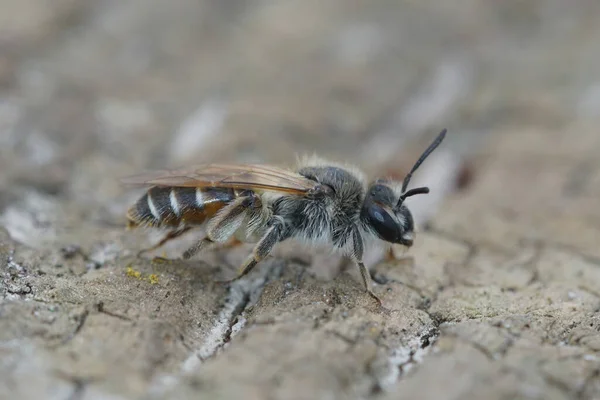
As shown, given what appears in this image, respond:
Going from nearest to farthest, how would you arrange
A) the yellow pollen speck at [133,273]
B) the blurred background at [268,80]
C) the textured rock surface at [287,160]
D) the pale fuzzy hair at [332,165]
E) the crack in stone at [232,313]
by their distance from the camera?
1. the textured rock surface at [287,160]
2. the crack in stone at [232,313]
3. the yellow pollen speck at [133,273]
4. the pale fuzzy hair at [332,165]
5. the blurred background at [268,80]

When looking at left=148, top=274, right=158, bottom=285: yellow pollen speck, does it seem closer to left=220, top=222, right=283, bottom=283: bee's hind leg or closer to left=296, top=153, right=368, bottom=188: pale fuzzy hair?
left=220, top=222, right=283, bottom=283: bee's hind leg

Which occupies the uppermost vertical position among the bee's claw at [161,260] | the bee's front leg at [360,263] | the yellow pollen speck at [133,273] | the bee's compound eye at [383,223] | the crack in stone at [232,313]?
the bee's compound eye at [383,223]

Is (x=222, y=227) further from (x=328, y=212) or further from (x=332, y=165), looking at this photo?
(x=332, y=165)

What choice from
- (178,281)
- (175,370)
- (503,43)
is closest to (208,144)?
(178,281)

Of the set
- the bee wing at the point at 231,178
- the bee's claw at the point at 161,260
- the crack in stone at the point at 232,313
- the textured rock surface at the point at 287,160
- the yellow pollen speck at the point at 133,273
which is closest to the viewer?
the textured rock surface at the point at 287,160

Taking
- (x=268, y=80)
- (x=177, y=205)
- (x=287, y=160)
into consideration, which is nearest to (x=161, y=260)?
(x=177, y=205)

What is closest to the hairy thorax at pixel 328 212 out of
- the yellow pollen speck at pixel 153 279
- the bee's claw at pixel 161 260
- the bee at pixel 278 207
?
the bee at pixel 278 207

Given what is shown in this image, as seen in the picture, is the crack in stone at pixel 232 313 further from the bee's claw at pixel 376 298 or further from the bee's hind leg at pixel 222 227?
the bee's claw at pixel 376 298
